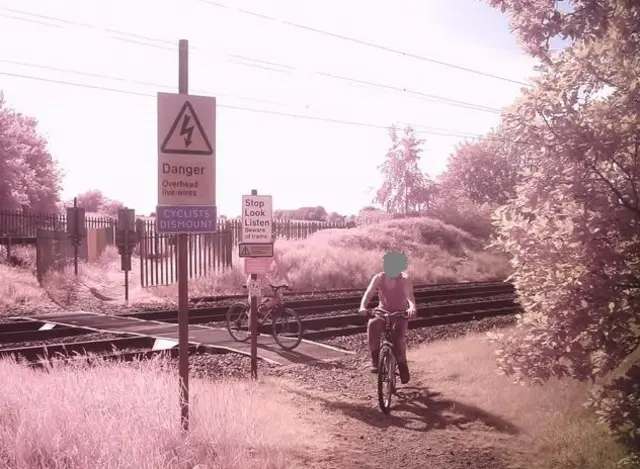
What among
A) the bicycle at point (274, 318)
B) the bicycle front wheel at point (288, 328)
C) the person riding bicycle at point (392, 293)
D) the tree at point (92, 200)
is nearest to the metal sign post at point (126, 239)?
the bicycle at point (274, 318)

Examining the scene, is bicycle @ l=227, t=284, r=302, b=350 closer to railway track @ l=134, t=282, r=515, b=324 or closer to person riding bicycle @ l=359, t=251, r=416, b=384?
railway track @ l=134, t=282, r=515, b=324

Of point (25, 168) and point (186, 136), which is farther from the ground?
point (25, 168)

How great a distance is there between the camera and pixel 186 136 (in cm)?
517

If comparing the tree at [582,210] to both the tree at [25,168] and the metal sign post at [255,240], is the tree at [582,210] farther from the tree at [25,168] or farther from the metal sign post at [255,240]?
the tree at [25,168]

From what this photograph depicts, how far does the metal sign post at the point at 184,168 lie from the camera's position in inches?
201

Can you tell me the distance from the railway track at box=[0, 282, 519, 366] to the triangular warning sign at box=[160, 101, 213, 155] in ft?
15.4

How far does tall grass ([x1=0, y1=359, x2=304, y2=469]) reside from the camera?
15.6 ft

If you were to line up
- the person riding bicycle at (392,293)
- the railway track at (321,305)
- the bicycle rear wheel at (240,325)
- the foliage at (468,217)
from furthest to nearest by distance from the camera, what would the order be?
1. the foliage at (468,217)
2. the railway track at (321,305)
3. the bicycle rear wheel at (240,325)
4. the person riding bicycle at (392,293)

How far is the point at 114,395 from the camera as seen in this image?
602 cm

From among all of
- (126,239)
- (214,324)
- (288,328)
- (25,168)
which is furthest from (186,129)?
(25,168)

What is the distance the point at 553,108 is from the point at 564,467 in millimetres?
3571

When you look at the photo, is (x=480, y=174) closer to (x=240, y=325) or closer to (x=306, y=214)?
(x=306, y=214)

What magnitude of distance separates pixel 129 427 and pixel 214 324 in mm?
9481

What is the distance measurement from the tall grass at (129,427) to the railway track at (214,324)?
2.48 m
